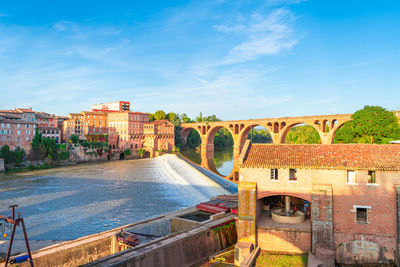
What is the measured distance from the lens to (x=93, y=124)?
98000mm

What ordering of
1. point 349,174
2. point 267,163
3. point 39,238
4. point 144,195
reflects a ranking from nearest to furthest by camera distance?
1. point 349,174
2. point 267,163
3. point 39,238
4. point 144,195

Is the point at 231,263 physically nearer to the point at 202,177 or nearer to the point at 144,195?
the point at 144,195

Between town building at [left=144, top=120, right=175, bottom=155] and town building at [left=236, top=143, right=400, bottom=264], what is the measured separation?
8162cm

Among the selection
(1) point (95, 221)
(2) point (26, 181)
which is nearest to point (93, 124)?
A: (2) point (26, 181)

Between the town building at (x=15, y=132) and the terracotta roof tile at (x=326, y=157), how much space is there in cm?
6953

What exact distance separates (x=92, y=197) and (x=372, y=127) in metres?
46.3

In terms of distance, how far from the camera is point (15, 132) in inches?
2790

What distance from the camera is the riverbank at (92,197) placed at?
2747 centimetres

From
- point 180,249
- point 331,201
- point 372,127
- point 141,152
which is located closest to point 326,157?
point 331,201

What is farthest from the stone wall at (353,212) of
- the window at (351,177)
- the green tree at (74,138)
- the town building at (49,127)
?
the town building at (49,127)

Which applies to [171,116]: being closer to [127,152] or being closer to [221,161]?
[127,152]

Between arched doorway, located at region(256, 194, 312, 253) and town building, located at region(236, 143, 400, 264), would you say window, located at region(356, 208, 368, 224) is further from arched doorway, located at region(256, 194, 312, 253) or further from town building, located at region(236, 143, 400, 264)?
arched doorway, located at region(256, 194, 312, 253)

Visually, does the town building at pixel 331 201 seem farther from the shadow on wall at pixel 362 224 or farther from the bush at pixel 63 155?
the bush at pixel 63 155

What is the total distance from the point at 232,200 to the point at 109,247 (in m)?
13.1
